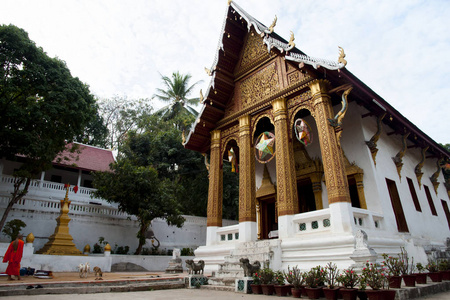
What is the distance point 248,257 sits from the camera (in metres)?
6.61

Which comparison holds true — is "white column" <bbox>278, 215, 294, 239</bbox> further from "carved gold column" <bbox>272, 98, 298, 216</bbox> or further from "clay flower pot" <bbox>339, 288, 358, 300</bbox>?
"clay flower pot" <bbox>339, 288, 358, 300</bbox>

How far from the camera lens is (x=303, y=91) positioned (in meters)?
7.67

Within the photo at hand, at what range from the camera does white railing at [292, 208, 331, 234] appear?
6139 mm

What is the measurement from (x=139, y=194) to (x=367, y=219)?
32.4 feet

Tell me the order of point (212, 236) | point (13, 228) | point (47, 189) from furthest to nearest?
point (47, 189), point (13, 228), point (212, 236)

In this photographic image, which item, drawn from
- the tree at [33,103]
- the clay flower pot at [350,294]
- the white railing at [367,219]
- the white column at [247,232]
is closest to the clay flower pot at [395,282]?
the clay flower pot at [350,294]

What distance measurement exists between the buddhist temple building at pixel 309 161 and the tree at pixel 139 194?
387 cm

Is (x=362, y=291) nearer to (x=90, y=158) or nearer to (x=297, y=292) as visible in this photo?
(x=297, y=292)

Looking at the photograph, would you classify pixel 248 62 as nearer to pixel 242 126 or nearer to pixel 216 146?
pixel 242 126

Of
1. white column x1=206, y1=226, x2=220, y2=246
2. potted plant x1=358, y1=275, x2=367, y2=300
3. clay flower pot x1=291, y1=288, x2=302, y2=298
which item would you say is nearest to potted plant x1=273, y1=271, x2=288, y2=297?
clay flower pot x1=291, y1=288, x2=302, y2=298

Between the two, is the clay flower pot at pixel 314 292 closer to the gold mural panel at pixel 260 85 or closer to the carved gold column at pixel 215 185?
the carved gold column at pixel 215 185

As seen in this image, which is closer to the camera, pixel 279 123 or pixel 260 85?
pixel 279 123

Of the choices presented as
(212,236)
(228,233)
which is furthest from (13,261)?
(228,233)

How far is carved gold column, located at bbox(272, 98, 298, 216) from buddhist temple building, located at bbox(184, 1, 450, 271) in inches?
1.0
